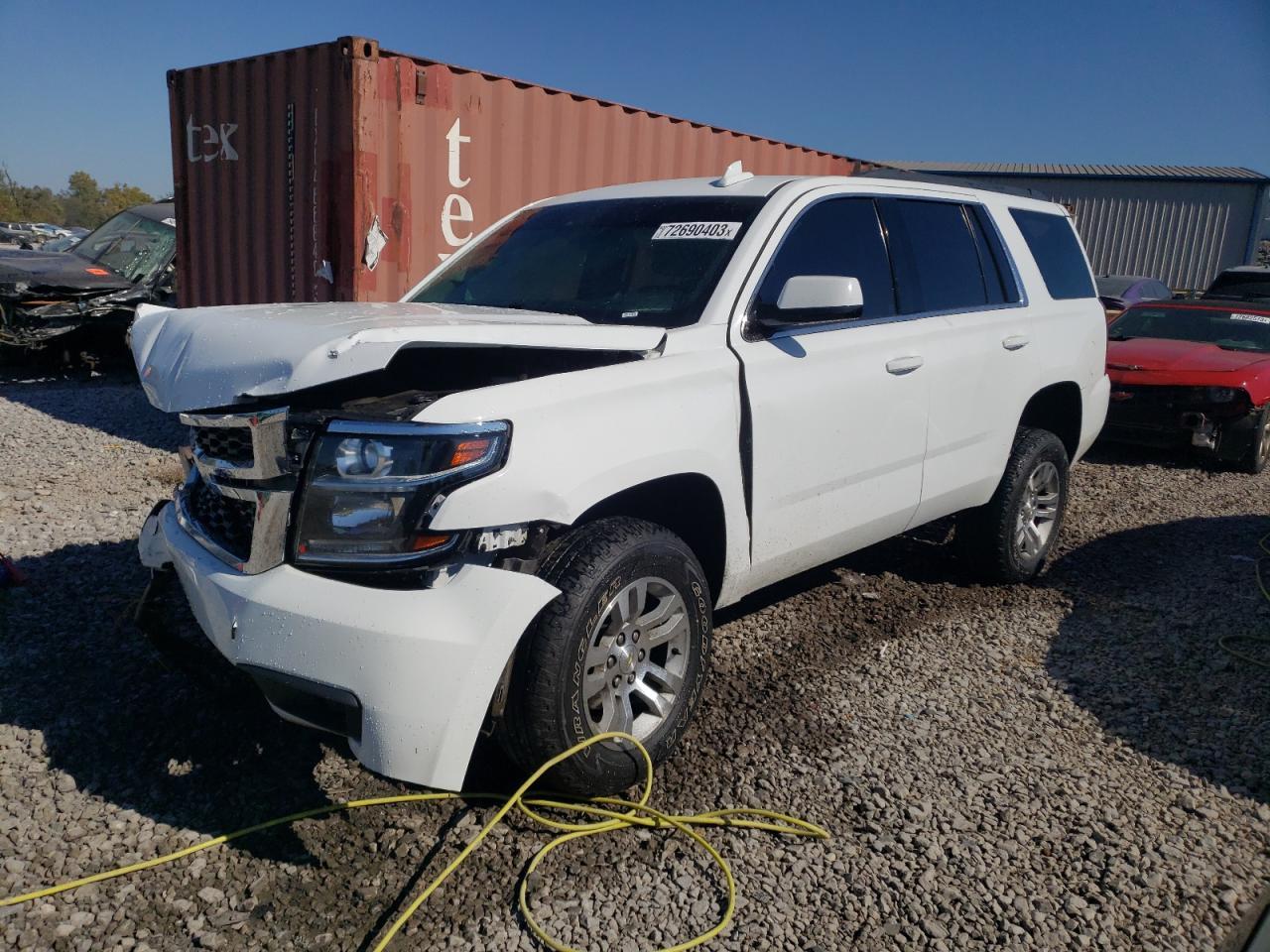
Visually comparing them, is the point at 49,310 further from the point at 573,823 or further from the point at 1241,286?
the point at 1241,286

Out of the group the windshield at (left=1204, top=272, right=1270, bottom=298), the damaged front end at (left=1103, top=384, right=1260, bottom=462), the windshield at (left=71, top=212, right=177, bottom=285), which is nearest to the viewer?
the damaged front end at (left=1103, top=384, right=1260, bottom=462)

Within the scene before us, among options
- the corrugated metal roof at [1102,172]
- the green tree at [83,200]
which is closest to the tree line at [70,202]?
the green tree at [83,200]

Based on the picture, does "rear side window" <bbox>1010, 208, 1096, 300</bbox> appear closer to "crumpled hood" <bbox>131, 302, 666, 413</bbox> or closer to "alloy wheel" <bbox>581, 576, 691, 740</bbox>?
"crumpled hood" <bbox>131, 302, 666, 413</bbox>

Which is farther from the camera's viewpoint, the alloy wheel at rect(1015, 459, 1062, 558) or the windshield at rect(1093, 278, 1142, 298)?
the windshield at rect(1093, 278, 1142, 298)

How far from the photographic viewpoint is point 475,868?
8.55 ft

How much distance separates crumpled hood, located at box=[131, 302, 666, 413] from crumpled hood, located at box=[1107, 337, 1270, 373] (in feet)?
21.9

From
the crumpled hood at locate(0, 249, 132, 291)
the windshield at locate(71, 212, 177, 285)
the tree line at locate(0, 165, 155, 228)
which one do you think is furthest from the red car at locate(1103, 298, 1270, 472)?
the tree line at locate(0, 165, 155, 228)

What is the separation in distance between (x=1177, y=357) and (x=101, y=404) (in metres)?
9.46

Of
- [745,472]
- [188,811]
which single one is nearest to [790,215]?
[745,472]

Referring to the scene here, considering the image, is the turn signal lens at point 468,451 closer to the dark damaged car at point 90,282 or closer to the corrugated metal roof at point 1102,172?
the dark damaged car at point 90,282

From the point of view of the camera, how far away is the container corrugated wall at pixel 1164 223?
1052 inches

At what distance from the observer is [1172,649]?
166 inches

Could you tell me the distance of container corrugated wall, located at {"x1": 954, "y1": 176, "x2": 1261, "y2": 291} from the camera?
87.7ft

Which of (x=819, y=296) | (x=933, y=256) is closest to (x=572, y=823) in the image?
(x=819, y=296)
